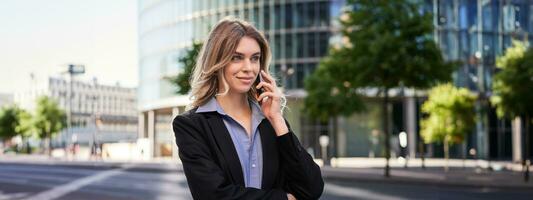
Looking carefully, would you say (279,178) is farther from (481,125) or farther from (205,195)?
(481,125)

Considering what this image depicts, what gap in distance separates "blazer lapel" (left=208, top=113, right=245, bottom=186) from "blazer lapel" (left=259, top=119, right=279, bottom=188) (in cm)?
9

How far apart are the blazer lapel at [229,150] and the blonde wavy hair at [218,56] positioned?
14 centimetres

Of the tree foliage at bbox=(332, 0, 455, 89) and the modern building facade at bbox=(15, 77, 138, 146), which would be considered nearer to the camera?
the tree foliage at bbox=(332, 0, 455, 89)

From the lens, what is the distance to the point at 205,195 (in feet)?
8.43

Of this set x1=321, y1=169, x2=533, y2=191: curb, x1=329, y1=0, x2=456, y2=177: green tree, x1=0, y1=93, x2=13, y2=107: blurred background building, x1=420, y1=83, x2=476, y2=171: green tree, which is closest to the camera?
x1=321, y1=169, x2=533, y2=191: curb

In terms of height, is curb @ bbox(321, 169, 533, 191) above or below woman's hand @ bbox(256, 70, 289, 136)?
below

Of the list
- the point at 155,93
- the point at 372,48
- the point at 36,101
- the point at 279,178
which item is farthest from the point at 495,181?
the point at 36,101

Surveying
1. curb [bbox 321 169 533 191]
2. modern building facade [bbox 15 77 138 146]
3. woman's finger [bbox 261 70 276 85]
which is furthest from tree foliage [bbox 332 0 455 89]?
modern building facade [bbox 15 77 138 146]

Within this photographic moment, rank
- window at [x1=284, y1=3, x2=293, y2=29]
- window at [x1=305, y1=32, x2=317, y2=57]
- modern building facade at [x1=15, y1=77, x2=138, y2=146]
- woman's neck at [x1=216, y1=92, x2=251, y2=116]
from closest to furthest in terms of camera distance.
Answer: woman's neck at [x1=216, y1=92, x2=251, y2=116], window at [x1=305, y1=32, x2=317, y2=57], window at [x1=284, y1=3, x2=293, y2=29], modern building facade at [x1=15, y1=77, x2=138, y2=146]

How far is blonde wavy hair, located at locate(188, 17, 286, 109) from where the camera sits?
2.69m

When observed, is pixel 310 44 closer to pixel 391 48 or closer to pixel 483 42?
pixel 483 42

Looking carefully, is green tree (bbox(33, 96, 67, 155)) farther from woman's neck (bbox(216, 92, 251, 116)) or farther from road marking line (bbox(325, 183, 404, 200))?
woman's neck (bbox(216, 92, 251, 116))

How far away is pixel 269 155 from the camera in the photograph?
2699mm

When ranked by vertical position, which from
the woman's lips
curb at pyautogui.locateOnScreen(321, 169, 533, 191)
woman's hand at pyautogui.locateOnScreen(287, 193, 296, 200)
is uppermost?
the woman's lips
